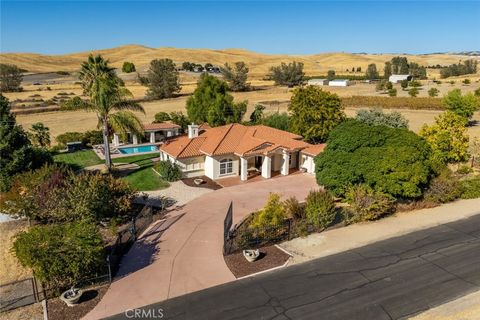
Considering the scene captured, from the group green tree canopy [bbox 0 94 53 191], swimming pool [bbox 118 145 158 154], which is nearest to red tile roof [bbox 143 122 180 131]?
swimming pool [bbox 118 145 158 154]

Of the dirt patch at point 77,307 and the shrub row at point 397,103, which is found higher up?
the shrub row at point 397,103

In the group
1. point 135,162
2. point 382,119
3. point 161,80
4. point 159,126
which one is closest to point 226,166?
point 135,162

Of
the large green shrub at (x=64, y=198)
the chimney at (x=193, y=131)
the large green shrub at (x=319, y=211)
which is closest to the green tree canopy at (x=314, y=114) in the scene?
the chimney at (x=193, y=131)

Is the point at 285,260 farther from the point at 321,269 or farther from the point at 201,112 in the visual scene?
the point at 201,112

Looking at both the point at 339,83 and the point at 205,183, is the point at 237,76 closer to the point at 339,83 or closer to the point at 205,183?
the point at 339,83

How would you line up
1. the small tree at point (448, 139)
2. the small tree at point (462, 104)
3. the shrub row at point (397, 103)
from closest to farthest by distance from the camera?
the small tree at point (448, 139) < the small tree at point (462, 104) < the shrub row at point (397, 103)

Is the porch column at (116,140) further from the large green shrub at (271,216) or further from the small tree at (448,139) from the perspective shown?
the small tree at (448,139)
